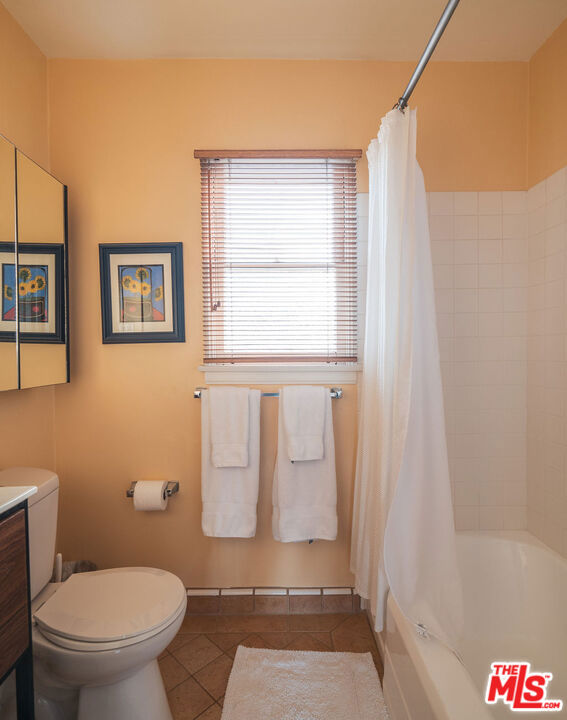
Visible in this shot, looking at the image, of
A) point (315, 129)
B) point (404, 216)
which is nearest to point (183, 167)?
point (315, 129)

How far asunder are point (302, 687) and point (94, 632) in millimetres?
794

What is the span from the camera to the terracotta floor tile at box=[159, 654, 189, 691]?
1.54 metres

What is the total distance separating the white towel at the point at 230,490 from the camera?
1804 millimetres

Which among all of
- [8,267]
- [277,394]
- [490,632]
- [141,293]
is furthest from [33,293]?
[490,632]

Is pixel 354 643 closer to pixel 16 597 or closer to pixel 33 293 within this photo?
pixel 16 597

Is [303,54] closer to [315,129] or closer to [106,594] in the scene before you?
[315,129]

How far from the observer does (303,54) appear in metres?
1.82

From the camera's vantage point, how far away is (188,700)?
146 centimetres

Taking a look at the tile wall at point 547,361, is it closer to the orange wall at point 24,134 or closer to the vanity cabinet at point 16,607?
the vanity cabinet at point 16,607

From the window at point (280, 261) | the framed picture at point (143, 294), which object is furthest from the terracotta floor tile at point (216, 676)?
the framed picture at point (143, 294)

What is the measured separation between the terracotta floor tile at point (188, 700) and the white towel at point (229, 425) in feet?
2.64

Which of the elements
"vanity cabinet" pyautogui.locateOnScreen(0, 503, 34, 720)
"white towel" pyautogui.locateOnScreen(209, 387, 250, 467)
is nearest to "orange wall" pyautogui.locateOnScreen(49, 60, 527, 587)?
"white towel" pyautogui.locateOnScreen(209, 387, 250, 467)

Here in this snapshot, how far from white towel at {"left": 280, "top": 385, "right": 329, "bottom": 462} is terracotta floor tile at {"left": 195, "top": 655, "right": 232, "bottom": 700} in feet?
2.80

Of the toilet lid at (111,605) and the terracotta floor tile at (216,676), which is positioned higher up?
the toilet lid at (111,605)
